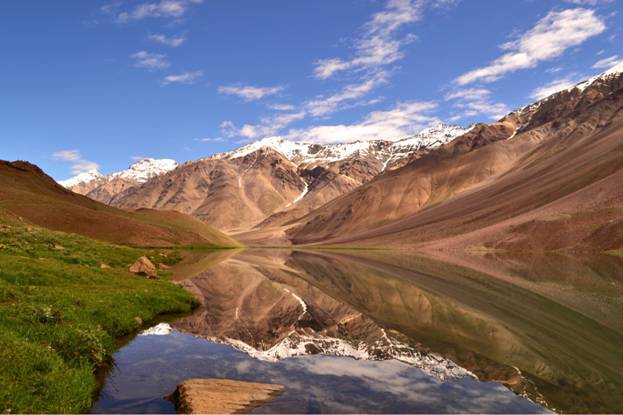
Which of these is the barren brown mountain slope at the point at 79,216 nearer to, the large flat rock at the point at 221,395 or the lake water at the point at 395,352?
the lake water at the point at 395,352

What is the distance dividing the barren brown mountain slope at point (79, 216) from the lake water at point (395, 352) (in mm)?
88837

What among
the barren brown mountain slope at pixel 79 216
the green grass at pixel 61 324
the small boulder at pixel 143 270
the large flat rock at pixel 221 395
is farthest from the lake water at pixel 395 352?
the barren brown mountain slope at pixel 79 216

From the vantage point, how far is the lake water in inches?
644

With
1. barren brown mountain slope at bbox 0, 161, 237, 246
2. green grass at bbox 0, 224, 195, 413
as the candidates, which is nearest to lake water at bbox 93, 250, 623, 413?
green grass at bbox 0, 224, 195, 413

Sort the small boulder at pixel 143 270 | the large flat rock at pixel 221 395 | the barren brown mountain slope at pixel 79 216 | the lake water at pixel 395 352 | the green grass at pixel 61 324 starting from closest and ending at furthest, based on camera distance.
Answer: the green grass at pixel 61 324, the large flat rock at pixel 221 395, the lake water at pixel 395 352, the small boulder at pixel 143 270, the barren brown mountain slope at pixel 79 216

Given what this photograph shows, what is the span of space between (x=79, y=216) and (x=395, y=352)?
127 metres

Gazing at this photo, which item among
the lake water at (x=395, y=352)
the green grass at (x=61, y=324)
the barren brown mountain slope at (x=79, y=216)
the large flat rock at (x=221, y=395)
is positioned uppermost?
the barren brown mountain slope at (x=79, y=216)

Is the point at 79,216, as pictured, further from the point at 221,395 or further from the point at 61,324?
the point at 221,395

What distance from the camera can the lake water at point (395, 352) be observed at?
16359 millimetres

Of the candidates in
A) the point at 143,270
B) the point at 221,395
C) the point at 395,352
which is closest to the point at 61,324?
the point at 221,395

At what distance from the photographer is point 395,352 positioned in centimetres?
2348

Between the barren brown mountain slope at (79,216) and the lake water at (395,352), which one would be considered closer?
the lake water at (395,352)

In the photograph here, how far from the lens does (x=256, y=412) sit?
46.6 feet

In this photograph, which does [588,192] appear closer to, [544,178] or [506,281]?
[544,178]
